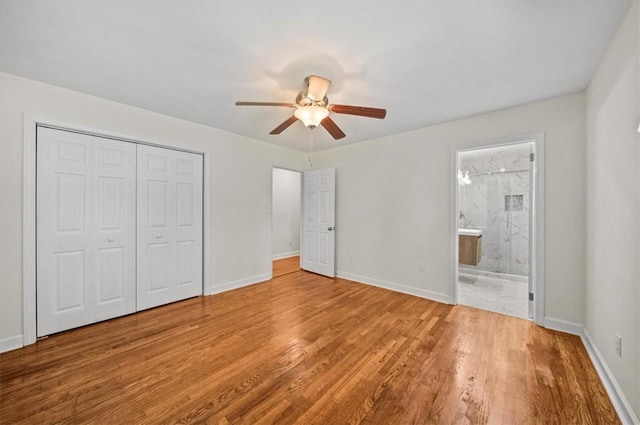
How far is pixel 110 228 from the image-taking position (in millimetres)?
2830

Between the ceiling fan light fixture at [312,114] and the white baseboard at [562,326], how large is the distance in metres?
3.25

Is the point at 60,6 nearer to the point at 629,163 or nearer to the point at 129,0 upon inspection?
the point at 129,0

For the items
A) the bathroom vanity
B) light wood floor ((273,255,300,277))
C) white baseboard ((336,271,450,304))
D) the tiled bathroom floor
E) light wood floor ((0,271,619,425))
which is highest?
the bathroom vanity

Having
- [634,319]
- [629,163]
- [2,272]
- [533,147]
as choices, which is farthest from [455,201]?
[2,272]

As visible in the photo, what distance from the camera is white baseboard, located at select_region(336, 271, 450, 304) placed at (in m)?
3.41

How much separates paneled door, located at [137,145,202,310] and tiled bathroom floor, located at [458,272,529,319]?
154 inches

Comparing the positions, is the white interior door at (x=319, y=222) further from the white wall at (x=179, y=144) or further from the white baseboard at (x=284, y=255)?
the white baseboard at (x=284, y=255)

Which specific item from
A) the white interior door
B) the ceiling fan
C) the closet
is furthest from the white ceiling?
the white interior door

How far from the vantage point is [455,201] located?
10.8 ft

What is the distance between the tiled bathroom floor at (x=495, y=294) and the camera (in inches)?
125

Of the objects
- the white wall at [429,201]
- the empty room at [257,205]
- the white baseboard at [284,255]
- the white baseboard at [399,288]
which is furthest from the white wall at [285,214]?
the white baseboard at [399,288]

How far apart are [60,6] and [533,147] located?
4.30m

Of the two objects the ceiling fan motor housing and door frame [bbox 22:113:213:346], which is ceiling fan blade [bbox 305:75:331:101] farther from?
door frame [bbox 22:113:213:346]

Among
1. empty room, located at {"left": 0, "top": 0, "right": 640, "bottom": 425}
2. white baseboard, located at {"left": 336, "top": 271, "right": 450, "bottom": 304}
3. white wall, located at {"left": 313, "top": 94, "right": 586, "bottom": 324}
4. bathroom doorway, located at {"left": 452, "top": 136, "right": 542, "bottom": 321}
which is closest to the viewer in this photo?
empty room, located at {"left": 0, "top": 0, "right": 640, "bottom": 425}
